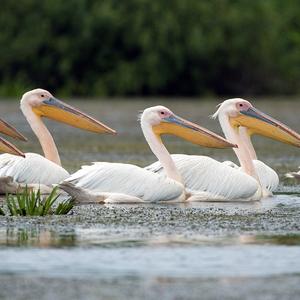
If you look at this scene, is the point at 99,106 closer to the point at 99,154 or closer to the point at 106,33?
the point at 106,33

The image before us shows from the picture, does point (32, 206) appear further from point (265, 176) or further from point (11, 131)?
point (265, 176)

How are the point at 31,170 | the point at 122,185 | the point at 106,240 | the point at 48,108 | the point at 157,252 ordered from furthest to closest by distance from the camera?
the point at 48,108 < the point at 31,170 < the point at 122,185 < the point at 106,240 < the point at 157,252

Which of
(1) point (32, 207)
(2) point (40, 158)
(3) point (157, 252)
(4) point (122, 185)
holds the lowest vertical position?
(3) point (157, 252)

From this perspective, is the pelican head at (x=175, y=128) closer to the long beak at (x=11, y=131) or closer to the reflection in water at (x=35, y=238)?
the long beak at (x=11, y=131)

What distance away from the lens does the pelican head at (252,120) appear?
12.7m

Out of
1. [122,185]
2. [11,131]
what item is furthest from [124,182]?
[11,131]

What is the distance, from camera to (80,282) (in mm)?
7062

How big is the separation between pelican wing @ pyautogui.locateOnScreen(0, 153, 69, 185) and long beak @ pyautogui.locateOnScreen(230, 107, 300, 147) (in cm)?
184

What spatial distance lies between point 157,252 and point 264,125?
4944mm

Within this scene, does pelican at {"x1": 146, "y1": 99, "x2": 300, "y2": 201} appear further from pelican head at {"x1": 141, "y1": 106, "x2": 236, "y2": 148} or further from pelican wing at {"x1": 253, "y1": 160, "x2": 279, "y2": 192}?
pelican head at {"x1": 141, "y1": 106, "x2": 236, "y2": 148}

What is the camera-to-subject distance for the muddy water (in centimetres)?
689

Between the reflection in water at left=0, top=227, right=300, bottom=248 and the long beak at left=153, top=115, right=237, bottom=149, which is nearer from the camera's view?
the reflection in water at left=0, top=227, right=300, bottom=248

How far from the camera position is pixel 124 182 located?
36.2ft

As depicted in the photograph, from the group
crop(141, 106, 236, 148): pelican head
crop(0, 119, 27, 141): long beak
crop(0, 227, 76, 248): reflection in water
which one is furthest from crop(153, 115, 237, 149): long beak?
crop(0, 227, 76, 248): reflection in water
